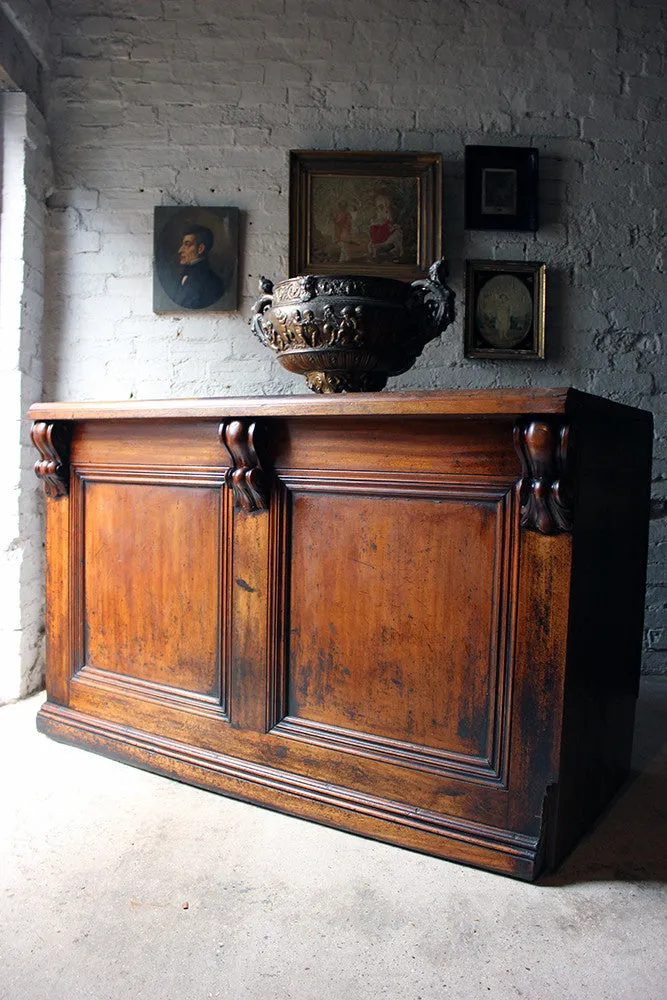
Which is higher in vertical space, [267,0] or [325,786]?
[267,0]

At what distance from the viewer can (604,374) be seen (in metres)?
2.97

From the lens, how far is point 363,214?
293 centimetres

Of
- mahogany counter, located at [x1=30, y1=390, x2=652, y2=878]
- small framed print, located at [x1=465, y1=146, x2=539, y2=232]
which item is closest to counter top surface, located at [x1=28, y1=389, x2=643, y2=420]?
mahogany counter, located at [x1=30, y1=390, x2=652, y2=878]

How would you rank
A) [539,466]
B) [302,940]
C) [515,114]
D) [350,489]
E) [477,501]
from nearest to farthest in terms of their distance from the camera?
[302,940] → [539,466] → [477,501] → [350,489] → [515,114]

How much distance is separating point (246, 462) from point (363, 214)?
5.12 feet

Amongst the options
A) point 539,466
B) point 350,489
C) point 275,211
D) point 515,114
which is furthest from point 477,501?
point 515,114

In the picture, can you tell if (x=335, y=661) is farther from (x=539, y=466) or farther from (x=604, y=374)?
(x=604, y=374)

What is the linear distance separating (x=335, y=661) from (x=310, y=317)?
868mm

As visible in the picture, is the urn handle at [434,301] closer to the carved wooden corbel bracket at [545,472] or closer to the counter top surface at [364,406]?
the counter top surface at [364,406]

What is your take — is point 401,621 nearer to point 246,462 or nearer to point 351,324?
point 246,462

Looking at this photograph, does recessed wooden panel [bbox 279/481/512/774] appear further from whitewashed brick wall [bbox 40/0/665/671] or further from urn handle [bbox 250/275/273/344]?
whitewashed brick wall [bbox 40/0/665/671]

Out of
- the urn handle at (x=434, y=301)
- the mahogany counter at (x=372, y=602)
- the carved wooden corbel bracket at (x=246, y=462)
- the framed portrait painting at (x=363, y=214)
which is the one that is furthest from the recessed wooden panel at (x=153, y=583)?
the framed portrait painting at (x=363, y=214)

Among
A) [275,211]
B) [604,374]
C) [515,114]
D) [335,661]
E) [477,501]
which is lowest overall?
[335,661]

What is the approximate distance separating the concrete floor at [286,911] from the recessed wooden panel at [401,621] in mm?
260
